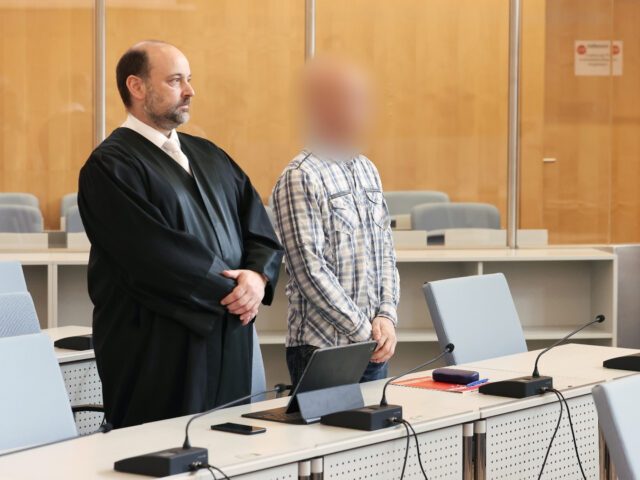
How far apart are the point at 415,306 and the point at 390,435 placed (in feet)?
11.0

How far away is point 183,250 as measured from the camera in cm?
269

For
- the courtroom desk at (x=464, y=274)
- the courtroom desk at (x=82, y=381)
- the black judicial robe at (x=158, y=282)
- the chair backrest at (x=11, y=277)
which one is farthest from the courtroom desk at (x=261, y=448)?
the courtroom desk at (x=464, y=274)

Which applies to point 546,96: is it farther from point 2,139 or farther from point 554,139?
point 2,139

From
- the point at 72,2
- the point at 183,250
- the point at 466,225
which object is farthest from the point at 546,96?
the point at 183,250

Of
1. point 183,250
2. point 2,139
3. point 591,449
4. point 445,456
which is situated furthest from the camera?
point 2,139

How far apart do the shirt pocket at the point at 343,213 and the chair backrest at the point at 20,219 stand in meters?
2.99

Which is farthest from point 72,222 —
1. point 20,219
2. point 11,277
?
point 11,277

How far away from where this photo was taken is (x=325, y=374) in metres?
2.33

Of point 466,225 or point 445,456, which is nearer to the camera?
point 445,456

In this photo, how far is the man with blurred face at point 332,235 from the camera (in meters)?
2.96

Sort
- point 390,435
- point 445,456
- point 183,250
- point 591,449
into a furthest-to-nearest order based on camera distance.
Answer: point 591,449 < point 183,250 < point 445,456 < point 390,435

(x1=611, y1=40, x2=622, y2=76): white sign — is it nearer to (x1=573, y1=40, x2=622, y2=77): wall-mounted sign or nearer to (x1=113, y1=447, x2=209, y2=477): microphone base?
(x1=573, y1=40, x2=622, y2=77): wall-mounted sign

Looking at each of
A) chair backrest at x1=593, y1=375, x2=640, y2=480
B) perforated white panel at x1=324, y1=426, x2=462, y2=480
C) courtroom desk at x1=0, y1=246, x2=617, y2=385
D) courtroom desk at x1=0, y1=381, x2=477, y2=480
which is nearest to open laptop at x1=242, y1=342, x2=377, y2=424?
courtroom desk at x1=0, y1=381, x2=477, y2=480

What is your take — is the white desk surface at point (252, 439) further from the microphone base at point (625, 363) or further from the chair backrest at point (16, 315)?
the chair backrest at point (16, 315)
